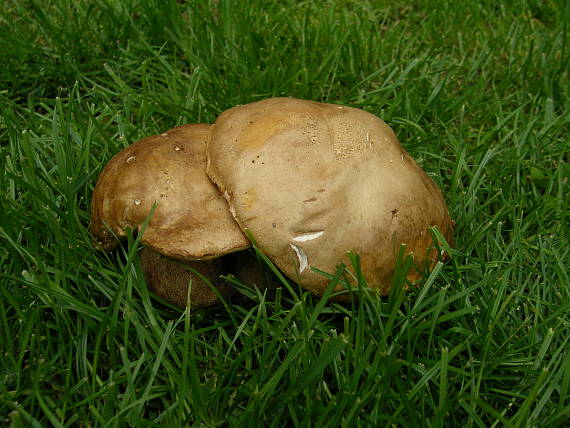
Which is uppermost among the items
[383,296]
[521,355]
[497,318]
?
[383,296]

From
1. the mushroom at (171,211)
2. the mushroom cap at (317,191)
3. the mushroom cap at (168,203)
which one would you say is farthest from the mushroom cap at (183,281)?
the mushroom cap at (317,191)

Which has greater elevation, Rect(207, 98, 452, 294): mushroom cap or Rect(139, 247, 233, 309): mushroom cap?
Rect(207, 98, 452, 294): mushroom cap

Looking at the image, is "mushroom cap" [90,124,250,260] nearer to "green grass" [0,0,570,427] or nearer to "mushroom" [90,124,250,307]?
"mushroom" [90,124,250,307]

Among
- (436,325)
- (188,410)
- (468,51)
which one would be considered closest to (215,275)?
(188,410)

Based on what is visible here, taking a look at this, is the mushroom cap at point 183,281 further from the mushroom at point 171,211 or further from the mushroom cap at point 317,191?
the mushroom cap at point 317,191

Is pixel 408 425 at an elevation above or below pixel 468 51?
below

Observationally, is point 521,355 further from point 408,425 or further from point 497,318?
point 408,425

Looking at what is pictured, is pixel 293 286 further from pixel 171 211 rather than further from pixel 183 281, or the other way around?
pixel 171 211

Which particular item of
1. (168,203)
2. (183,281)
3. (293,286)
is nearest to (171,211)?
(168,203)

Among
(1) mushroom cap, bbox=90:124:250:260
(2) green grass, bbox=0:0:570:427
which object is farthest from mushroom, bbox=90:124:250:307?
(2) green grass, bbox=0:0:570:427
